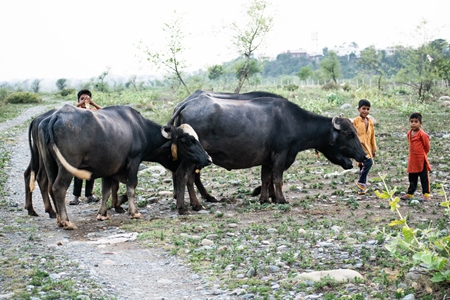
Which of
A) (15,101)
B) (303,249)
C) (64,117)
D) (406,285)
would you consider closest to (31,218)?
(64,117)

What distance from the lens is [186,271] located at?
712cm

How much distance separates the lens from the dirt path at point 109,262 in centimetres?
637

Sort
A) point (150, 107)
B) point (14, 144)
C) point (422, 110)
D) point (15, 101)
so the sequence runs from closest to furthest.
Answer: point (14, 144), point (422, 110), point (150, 107), point (15, 101)

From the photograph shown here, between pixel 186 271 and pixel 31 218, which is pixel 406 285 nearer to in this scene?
pixel 186 271

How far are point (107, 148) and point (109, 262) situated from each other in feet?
9.20

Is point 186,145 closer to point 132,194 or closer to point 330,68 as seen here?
point 132,194

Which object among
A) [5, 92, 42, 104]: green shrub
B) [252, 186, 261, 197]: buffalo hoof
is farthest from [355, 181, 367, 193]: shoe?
[5, 92, 42, 104]: green shrub

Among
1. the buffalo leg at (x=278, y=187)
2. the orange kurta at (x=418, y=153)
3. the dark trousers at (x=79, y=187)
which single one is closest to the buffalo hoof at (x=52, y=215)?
the dark trousers at (x=79, y=187)

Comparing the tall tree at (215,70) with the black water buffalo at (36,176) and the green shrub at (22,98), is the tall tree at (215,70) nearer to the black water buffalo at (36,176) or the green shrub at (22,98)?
the green shrub at (22,98)

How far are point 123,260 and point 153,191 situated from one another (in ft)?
17.0

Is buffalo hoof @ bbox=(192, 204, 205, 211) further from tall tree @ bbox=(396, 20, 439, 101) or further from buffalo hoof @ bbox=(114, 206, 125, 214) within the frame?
tall tree @ bbox=(396, 20, 439, 101)

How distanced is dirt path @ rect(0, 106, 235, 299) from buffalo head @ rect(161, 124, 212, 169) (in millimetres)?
1499

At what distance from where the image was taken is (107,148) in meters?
9.85

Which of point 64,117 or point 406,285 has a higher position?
point 64,117
